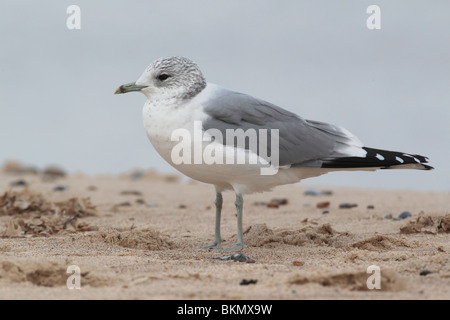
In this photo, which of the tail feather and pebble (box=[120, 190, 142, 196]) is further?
pebble (box=[120, 190, 142, 196])

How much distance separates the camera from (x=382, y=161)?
19.2 feet

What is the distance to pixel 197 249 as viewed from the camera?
577cm

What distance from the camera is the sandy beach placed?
396 centimetres

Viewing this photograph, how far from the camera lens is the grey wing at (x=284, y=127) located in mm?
5621

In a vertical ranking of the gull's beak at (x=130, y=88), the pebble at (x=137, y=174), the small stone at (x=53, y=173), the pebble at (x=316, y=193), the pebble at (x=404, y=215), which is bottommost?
the pebble at (x=404, y=215)

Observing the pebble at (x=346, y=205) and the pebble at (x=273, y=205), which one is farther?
the pebble at (x=273, y=205)

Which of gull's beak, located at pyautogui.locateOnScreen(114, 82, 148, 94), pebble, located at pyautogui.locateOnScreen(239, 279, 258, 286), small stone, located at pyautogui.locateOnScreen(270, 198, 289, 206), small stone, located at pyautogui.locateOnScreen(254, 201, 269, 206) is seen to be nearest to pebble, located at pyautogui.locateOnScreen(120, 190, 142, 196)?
small stone, located at pyautogui.locateOnScreen(254, 201, 269, 206)

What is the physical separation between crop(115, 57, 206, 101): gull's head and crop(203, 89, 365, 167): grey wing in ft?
0.71

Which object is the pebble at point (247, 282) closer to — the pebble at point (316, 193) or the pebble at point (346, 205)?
the pebble at point (346, 205)

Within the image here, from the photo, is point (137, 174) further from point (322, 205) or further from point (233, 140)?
point (233, 140)

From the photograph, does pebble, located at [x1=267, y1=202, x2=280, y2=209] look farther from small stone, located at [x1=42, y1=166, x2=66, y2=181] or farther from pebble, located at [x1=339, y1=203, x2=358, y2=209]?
small stone, located at [x1=42, y1=166, x2=66, y2=181]

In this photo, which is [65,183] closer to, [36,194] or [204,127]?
[36,194]

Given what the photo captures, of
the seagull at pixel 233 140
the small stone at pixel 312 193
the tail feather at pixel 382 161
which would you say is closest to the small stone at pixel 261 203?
the small stone at pixel 312 193
